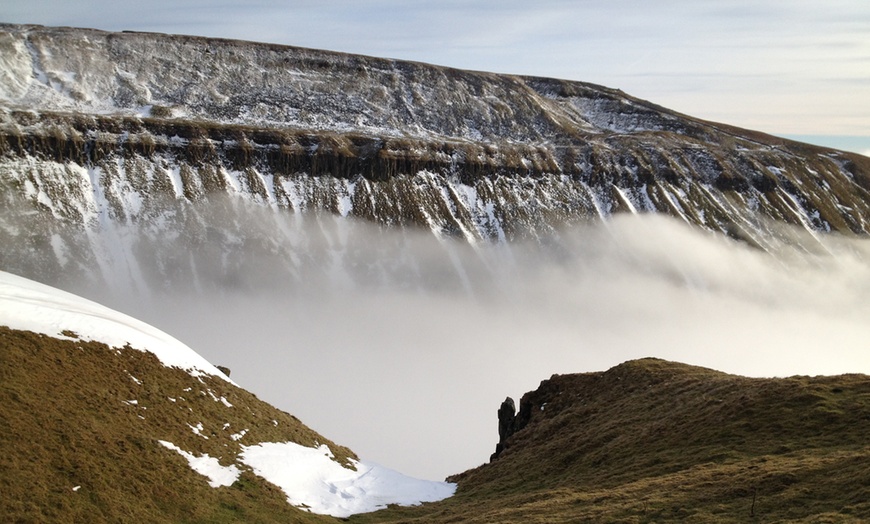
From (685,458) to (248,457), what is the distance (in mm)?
20695

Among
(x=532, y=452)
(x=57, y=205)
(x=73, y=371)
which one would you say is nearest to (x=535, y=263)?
(x=57, y=205)

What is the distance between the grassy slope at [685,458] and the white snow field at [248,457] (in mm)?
2367

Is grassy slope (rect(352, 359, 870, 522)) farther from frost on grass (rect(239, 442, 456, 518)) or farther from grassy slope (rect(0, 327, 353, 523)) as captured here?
grassy slope (rect(0, 327, 353, 523))

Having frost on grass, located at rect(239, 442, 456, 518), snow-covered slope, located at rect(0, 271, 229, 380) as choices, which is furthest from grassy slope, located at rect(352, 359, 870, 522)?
snow-covered slope, located at rect(0, 271, 229, 380)

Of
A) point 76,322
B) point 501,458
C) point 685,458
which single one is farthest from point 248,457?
point 685,458

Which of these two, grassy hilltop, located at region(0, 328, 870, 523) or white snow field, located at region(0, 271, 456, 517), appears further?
white snow field, located at region(0, 271, 456, 517)

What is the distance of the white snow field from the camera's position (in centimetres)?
3847

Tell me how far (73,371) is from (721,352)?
18369 centimetres

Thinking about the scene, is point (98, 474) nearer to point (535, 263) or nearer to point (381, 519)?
point (381, 519)

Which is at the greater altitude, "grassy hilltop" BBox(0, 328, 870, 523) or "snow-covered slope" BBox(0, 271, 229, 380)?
"snow-covered slope" BBox(0, 271, 229, 380)

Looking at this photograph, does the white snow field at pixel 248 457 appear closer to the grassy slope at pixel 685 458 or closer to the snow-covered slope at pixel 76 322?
the snow-covered slope at pixel 76 322

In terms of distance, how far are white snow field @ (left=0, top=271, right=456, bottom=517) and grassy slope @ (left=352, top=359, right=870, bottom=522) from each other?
2.37m

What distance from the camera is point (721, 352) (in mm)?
198250

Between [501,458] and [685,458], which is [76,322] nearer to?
[501,458]
